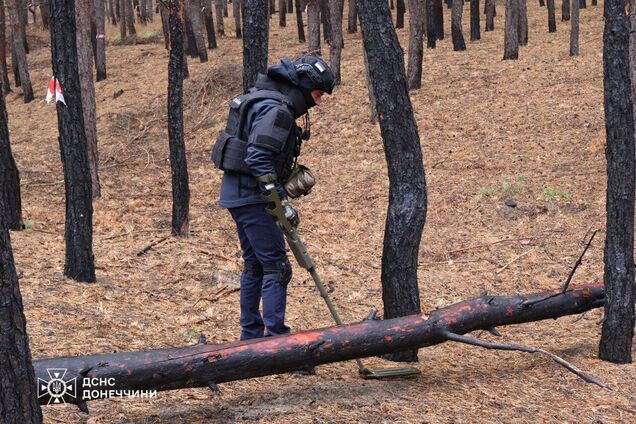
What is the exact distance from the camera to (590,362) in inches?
242

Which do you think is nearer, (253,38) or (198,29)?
(253,38)

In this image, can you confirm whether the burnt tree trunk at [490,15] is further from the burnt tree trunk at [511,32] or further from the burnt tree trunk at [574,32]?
the burnt tree trunk at [574,32]

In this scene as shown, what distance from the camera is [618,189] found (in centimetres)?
595

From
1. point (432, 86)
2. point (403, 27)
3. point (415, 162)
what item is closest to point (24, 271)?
point (415, 162)

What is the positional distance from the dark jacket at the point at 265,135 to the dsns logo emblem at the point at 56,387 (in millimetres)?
1800

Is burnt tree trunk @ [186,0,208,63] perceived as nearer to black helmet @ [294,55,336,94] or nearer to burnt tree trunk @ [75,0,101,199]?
burnt tree trunk @ [75,0,101,199]

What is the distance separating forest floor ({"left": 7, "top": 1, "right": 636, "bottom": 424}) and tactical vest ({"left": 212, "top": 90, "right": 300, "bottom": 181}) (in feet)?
5.19

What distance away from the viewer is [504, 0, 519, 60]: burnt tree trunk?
65.5 feet

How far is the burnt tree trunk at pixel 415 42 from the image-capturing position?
17453 mm

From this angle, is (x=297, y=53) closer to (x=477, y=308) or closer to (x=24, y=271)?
(x=24, y=271)

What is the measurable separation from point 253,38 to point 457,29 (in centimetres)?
1467

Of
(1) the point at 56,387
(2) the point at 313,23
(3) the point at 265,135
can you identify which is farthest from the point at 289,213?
(2) the point at 313,23

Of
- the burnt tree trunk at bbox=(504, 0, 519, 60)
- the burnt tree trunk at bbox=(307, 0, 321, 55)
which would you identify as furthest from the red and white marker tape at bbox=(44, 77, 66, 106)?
the burnt tree trunk at bbox=(504, 0, 519, 60)

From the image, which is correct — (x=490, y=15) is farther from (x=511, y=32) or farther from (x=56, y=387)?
(x=56, y=387)
